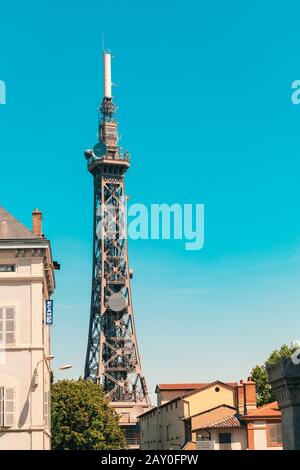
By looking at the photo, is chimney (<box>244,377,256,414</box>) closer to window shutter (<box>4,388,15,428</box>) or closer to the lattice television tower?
window shutter (<box>4,388,15,428</box>)

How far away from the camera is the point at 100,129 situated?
552 feet

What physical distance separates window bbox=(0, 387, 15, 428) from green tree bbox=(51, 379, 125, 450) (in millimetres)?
33927

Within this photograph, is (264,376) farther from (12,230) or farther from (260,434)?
(12,230)

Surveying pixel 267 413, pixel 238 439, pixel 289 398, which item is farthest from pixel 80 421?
pixel 289 398

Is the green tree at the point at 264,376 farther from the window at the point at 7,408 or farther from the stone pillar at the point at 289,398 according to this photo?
the stone pillar at the point at 289,398

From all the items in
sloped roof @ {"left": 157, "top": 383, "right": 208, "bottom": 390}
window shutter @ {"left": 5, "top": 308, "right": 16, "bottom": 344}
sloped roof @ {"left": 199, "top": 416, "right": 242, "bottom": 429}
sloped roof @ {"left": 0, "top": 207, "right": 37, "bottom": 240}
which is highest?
sloped roof @ {"left": 0, "top": 207, "right": 37, "bottom": 240}

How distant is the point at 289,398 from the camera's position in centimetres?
3088

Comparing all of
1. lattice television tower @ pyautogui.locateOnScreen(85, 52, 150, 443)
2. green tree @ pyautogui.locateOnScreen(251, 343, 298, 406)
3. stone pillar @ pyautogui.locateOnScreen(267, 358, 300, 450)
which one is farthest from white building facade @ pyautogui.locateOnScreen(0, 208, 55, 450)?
lattice television tower @ pyautogui.locateOnScreen(85, 52, 150, 443)

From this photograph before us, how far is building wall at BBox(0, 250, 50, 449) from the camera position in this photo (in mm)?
44656

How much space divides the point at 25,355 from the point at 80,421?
121 ft

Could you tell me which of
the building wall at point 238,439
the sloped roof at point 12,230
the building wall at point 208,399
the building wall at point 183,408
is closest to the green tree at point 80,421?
the building wall at point 183,408

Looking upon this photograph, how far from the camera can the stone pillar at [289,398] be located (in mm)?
30203

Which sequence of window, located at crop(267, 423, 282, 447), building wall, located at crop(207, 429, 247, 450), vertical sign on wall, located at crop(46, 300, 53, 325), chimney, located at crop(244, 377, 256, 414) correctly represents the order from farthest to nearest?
chimney, located at crop(244, 377, 256, 414), building wall, located at crop(207, 429, 247, 450), window, located at crop(267, 423, 282, 447), vertical sign on wall, located at crop(46, 300, 53, 325)
